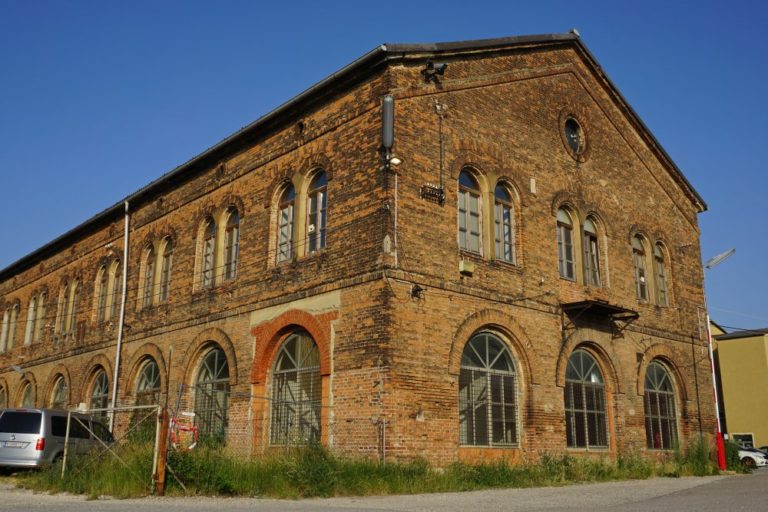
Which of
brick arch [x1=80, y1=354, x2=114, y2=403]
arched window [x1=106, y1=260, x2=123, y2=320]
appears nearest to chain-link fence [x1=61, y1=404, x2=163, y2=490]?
brick arch [x1=80, y1=354, x2=114, y2=403]

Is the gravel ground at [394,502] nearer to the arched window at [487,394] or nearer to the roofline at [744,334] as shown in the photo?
the arched window at [487,394]

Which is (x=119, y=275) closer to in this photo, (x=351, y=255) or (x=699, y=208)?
(x=351, y=255)

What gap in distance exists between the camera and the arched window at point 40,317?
28.2 metres

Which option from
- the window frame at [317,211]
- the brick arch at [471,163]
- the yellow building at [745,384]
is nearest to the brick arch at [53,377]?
the window frame at [317,211]

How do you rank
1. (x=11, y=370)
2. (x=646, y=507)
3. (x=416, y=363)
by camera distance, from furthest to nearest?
(x=11, y=370) < (x=416, y=363) < (x=646, y=507)

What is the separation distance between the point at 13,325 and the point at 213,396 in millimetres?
16911

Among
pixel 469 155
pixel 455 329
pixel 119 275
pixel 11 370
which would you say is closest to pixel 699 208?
pixel 469 155

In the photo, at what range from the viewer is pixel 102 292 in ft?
80.6

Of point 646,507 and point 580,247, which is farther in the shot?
point 580,247

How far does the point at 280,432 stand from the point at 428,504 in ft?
20.1

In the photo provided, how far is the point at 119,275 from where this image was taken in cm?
2397

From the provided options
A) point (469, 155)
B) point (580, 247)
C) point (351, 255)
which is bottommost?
point (351, 255)

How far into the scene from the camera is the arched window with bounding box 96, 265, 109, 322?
79.3 ft

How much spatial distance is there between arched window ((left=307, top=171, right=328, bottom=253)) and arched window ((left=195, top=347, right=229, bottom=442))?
3997 mm
